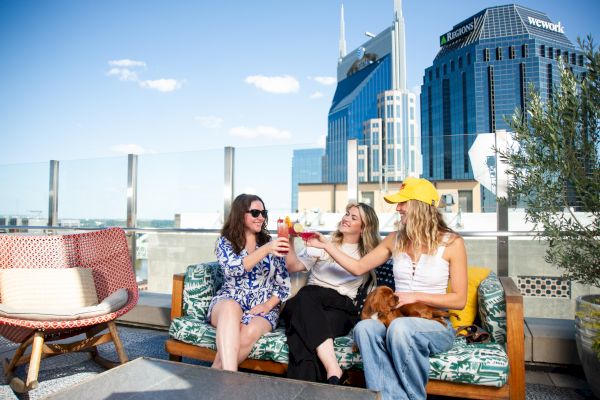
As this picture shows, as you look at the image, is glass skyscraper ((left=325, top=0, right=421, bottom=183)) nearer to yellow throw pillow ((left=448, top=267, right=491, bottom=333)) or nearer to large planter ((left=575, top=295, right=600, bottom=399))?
yellow throw pillow ((left=448, top=267, right=491, bottom=333))

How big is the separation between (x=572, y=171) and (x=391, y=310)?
4.09ft

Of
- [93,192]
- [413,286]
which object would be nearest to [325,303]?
[413,286]

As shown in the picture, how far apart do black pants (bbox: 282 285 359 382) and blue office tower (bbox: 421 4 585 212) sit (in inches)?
3055

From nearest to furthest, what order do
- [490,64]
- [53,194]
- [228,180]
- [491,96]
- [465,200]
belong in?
1. [465,200]
2. [228,180]
3. [53,194]
4. [490,64]
5. [491,96]

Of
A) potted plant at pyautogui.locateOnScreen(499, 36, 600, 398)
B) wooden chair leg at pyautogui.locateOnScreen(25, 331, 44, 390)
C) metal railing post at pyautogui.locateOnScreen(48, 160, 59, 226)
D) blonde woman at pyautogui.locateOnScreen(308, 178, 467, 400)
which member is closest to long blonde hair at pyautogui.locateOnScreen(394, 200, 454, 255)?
blonde woman at pyautogui.locateOnScreen(308, 178, 467, 400)

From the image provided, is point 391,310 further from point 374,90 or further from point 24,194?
point 374,90

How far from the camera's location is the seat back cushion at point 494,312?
2.03 meters

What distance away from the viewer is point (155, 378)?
1.51m

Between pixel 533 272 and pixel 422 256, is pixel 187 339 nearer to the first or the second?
pixel 422 256

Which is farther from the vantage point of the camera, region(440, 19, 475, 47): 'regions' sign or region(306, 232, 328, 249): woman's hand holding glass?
region(440, 19, 475, 47): 'regions' sign

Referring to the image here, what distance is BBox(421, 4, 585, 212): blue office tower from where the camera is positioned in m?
74.5

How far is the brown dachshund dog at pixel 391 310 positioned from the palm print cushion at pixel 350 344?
6.7 inches

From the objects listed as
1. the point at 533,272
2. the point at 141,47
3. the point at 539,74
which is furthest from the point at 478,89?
the point at 533,272

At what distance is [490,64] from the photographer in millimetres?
78125
